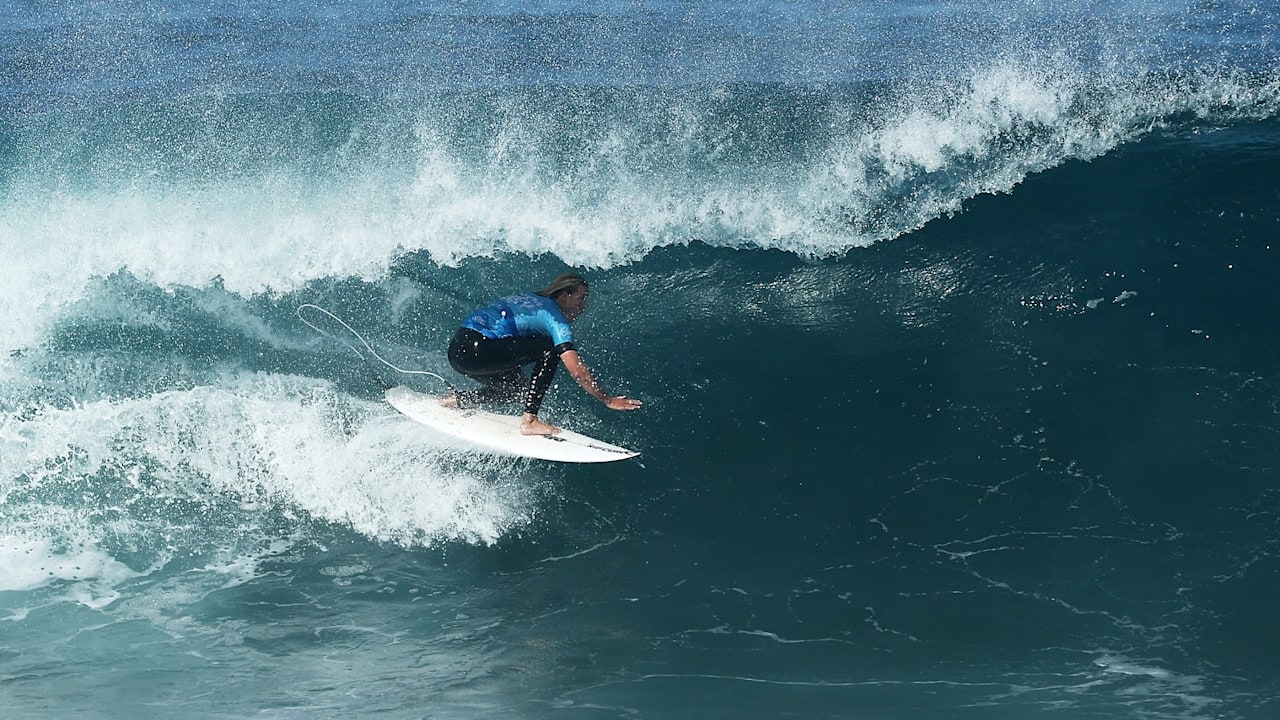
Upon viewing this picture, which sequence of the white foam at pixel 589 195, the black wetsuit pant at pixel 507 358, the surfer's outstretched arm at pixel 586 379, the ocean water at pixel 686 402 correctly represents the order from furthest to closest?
1. the white foam at pixel 589 195
2. the black wetsuit pant at pixel 507 358
3. the surfer's outstretched arm at pixel 586 379
4. the ocean water at pixel 686 402

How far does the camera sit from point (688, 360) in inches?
331

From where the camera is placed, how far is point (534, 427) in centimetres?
679

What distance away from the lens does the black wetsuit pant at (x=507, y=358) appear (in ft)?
21.6

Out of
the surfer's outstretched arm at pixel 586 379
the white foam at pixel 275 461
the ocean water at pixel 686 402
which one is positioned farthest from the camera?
the white foam at pixel 275 461

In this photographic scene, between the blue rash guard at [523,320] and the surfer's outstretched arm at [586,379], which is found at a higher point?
the blue rash guard at [523,320]

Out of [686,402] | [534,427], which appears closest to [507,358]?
[534,427]

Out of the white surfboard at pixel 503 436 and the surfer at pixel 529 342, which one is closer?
the surfer at pixel 529 342

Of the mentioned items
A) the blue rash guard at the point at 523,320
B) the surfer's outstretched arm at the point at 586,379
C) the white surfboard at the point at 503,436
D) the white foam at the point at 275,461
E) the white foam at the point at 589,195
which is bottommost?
the white foam at the point at 275,461

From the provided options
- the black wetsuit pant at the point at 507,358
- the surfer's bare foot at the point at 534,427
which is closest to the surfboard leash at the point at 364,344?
the black wetsuit pant at the point at 507,358

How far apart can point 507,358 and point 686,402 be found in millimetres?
1804

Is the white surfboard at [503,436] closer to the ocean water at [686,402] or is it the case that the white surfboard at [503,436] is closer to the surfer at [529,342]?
the surfer at [529,342]

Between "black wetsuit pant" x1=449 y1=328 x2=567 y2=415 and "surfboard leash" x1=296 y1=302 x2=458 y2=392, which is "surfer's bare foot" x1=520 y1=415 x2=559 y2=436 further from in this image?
"surfboard leash" x1=296 y1=302 x2=458 y2=392

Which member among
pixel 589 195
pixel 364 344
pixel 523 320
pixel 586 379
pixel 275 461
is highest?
pixel 589 195

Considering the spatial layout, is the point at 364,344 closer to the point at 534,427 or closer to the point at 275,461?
the point at 275,461
